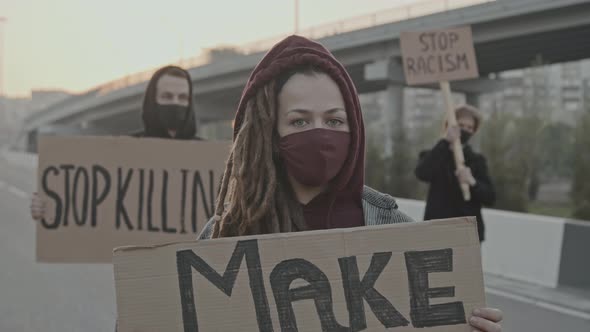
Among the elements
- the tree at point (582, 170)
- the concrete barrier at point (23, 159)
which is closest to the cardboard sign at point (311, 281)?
the tree at point (582, 170)

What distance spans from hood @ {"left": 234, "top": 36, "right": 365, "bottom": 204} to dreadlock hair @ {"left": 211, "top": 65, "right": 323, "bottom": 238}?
26 millimetres

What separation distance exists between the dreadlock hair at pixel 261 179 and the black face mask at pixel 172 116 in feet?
7.02

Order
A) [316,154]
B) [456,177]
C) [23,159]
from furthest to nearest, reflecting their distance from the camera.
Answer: [23,159] < [456,177] < [316,154]

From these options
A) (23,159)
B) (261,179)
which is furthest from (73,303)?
(23,159)

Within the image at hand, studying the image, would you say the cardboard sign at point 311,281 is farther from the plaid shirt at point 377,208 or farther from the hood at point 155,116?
the hood at point 155,116

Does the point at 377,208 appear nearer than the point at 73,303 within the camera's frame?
Result: Yes

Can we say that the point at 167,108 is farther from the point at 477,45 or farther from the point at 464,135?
the point at 477,45

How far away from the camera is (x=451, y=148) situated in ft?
19.5

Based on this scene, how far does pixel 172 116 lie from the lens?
172 inches

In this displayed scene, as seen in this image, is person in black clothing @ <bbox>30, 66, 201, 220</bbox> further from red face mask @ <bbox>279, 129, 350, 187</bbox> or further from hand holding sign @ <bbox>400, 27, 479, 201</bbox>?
hand holding sign @ <bbox>400, 27, 479, 201</bbox>

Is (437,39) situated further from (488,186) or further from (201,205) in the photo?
(201,205)

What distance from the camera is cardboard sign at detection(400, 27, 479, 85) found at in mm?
6652

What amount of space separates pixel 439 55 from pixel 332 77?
4.78m

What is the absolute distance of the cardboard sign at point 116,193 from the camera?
427 centimetres
